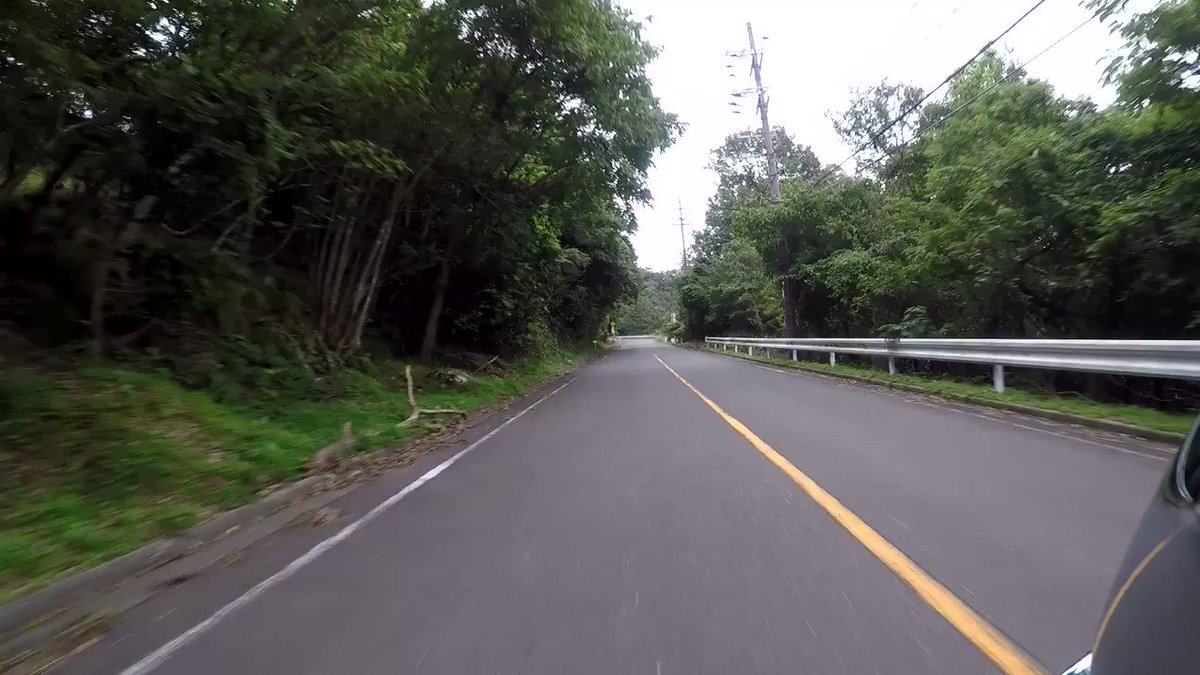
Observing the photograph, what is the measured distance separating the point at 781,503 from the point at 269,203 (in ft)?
41.5

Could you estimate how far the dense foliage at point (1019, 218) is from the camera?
12.7m

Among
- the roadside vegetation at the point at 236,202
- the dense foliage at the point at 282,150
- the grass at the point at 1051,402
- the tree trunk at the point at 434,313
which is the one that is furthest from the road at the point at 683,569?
the tree trunk at the point at 434,313

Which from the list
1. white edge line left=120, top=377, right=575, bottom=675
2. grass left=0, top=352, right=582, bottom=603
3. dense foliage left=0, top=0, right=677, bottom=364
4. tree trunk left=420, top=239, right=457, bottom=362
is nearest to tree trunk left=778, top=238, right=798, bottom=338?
dense foliage left=0, top=0, right=677, bottom=364

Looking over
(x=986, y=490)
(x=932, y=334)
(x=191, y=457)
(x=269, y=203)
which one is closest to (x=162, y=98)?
(x=191, y=457)

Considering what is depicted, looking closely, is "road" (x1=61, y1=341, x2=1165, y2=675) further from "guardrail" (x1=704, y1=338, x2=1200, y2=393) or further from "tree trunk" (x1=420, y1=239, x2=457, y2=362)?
"tree trunk" (x1=420, y1=239, x2=457, y2=362)

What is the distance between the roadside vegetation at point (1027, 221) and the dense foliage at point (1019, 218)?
4 cm

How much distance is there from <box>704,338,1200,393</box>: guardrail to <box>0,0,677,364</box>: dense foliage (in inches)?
275

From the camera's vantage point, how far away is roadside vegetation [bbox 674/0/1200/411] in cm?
1266

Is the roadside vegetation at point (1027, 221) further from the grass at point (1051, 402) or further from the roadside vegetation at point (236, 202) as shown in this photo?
the roadside vegetation at point (236, 202)

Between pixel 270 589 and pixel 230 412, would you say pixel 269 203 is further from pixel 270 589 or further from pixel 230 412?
pixel 270 589

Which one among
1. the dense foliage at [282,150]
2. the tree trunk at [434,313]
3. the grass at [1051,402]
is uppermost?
the dense foliage at [282,150]

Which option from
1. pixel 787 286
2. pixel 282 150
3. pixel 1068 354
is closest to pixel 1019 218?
pixel 1068 354

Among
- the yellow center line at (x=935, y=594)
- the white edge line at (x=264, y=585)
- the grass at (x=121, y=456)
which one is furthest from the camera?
the grass at (x=121, y=456)

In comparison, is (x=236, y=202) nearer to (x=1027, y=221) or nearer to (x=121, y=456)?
(x=121, y=456)
